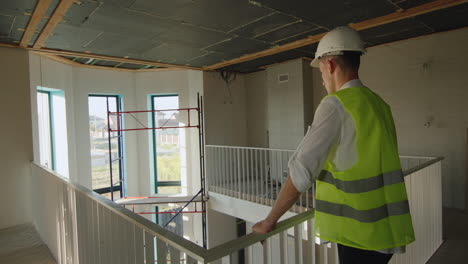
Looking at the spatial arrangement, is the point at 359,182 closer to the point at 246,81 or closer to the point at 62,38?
A: the point at 62,38

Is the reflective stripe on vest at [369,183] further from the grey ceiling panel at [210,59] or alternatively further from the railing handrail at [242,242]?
the grey ceiling panel at [210,59]

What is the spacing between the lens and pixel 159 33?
4293 millimetres

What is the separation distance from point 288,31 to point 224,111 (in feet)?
12.1

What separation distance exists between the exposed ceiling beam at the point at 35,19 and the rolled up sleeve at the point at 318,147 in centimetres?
353

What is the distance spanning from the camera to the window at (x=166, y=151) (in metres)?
8.45

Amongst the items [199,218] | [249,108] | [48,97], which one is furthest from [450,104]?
[48,97]

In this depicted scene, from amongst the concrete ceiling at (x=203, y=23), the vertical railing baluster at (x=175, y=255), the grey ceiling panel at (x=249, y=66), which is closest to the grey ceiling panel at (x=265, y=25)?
the concrete ceiling at (x=203, y=23)

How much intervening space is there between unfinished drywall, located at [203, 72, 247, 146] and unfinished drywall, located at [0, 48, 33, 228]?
3809 mm

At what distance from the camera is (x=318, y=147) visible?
37.6 inches

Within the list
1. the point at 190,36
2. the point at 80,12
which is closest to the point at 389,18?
the point at 190,36

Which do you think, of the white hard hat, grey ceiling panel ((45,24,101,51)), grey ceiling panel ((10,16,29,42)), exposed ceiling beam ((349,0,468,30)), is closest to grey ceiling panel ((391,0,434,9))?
exposed ceiling beam ((349,0,468,30))

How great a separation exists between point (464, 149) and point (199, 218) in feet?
19.6

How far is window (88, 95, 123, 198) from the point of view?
7730mm

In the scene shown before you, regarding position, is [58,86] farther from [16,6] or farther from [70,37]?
[16,6]
